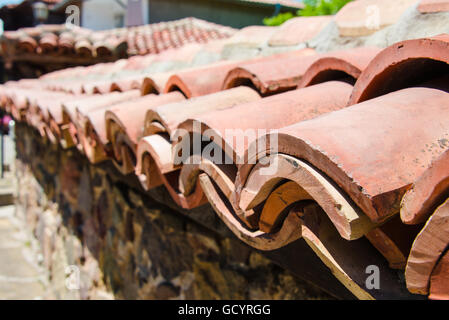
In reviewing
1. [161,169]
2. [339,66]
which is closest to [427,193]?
[339,66]

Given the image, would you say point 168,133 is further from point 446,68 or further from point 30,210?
point 30,210

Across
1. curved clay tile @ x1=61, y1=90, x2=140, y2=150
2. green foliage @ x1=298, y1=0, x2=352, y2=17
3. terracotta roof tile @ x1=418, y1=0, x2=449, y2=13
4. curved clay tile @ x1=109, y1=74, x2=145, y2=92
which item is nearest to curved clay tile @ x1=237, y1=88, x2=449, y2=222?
terracotta roof tile @ x1=418, y1=0, x2=449, y2=13

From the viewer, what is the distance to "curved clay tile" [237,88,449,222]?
0.57 metres

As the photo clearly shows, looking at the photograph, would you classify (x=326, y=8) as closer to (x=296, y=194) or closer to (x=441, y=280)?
(x=296, y=194)

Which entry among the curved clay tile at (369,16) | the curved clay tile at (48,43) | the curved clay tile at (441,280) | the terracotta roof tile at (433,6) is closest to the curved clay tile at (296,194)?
the curved clay tile at (441,280)

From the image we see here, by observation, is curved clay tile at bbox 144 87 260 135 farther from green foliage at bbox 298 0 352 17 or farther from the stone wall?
green foliage at bbox 298 0 352 17

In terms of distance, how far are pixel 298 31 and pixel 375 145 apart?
153 centimetres

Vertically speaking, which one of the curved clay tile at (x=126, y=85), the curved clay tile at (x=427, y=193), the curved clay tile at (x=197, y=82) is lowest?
the curved clay tile at (x=427, y=193)

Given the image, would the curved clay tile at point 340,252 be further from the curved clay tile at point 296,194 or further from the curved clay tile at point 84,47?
the curved clay tile at point 84,47

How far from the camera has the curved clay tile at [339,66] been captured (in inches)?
40.5

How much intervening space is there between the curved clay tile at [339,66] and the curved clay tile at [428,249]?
1.92 feet

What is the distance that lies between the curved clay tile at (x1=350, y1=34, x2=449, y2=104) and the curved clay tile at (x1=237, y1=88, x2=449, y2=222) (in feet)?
0.24

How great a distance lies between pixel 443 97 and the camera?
73 centimetres

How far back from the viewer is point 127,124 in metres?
1.37
